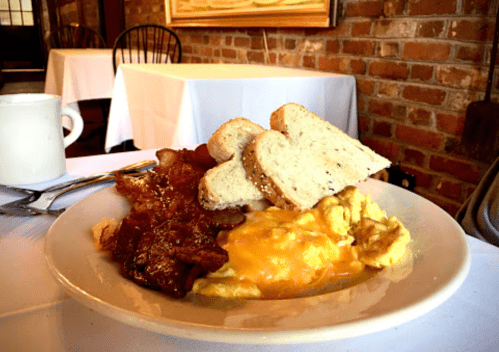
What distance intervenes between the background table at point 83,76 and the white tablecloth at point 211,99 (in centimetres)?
121

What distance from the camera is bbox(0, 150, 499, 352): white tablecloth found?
1.51 ft

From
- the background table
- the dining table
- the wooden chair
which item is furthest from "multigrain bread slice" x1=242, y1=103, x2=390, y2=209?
the wooden chair

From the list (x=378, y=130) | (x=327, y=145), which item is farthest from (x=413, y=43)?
(x=327, y=145)

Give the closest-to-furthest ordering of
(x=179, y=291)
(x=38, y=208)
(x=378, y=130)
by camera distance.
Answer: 1. (x=179, y=291)
2. (x=38, y=208)
3. (x=378, y=130)

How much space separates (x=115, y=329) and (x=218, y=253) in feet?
0.50

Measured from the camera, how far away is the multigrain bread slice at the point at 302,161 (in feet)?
2.35

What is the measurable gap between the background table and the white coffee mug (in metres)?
3.00

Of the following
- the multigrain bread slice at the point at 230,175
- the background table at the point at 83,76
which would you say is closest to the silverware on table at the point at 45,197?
the multigrain bread slice at the point at 230,175

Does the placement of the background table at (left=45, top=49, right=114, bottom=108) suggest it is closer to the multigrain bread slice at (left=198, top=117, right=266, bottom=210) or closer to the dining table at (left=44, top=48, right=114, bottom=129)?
the dining table at (left=44, top=48, right=114, bottom=129)

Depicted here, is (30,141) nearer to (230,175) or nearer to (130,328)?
(230,175)

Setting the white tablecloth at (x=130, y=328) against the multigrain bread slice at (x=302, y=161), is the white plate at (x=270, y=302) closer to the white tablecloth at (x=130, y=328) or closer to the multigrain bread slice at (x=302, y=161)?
the white tablecloth at (x=130, y=328)

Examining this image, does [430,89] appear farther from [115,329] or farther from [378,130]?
[115,329]

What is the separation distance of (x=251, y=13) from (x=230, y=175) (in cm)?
284

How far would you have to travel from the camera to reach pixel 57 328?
1.57ft
